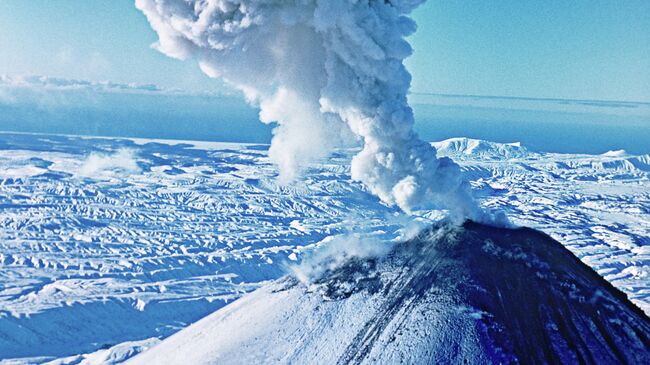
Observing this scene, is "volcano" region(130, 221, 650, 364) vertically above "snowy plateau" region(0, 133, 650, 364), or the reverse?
"volcano" region(130, 221, 650, 364)

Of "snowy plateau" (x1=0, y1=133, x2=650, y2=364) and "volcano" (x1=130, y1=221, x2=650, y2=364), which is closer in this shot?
"volcano" (x1=130, y1=221, x2=650, y2=364)

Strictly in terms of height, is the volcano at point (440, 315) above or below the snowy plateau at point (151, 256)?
above

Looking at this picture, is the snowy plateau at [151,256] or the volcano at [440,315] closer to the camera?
the volcano at [440,315]

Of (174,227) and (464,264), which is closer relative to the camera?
(464,264)

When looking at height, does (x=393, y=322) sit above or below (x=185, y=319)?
above

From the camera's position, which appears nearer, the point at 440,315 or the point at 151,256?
the point at 440,315

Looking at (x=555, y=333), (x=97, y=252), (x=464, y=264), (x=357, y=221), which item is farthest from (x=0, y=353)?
(x=357, y=221)

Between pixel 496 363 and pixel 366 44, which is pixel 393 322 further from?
pixel 366 44

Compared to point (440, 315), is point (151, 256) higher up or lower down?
lower down
